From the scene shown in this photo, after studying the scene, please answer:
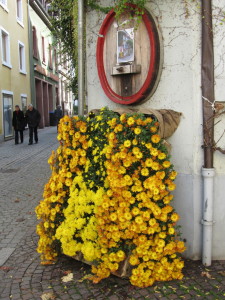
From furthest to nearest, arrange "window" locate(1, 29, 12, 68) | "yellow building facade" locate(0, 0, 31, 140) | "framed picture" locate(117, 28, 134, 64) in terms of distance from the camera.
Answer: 1. "window" locate(1, 29, 12, 68)
2. "yellow building facade" locate(0, 0, 31, 140)
3. "framed picture" locate(117, 28, 134, 64)

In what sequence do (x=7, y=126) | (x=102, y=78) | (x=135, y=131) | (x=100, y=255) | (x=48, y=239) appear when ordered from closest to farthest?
(x=135, y=131) < (x=100, y=255) < (x=48, y=239) < (x=102, y=78) < (x=7, y=126)

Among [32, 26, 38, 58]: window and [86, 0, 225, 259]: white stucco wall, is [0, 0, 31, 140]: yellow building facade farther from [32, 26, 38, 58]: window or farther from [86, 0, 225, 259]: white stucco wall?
[86, 0, 225, 259]: white stucco wall

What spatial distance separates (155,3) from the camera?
3.26 metres

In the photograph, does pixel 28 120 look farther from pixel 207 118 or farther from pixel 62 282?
pixel 207 118

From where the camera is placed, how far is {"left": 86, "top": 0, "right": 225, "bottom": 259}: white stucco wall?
3.12 meters

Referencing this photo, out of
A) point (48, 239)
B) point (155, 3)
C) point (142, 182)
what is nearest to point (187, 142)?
point (142, 182)

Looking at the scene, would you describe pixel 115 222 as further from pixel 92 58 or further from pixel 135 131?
pixel 92 58

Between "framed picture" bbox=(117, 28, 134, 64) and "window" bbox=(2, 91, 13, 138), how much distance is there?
1391 centimetres

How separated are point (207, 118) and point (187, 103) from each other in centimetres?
22

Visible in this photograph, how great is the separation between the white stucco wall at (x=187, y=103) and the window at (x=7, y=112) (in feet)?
46.9

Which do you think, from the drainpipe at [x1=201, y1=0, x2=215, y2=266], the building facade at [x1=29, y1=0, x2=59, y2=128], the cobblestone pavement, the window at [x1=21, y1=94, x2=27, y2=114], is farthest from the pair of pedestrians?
the drainpipe at [x1=201, y1=0, x2=215, y2=266]

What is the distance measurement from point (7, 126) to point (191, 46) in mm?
15061

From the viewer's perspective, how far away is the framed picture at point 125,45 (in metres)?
3.42

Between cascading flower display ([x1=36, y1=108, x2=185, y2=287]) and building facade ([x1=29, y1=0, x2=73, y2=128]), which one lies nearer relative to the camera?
cascading flower display ([x1=36, y1=108, x2=185, y2=287])
